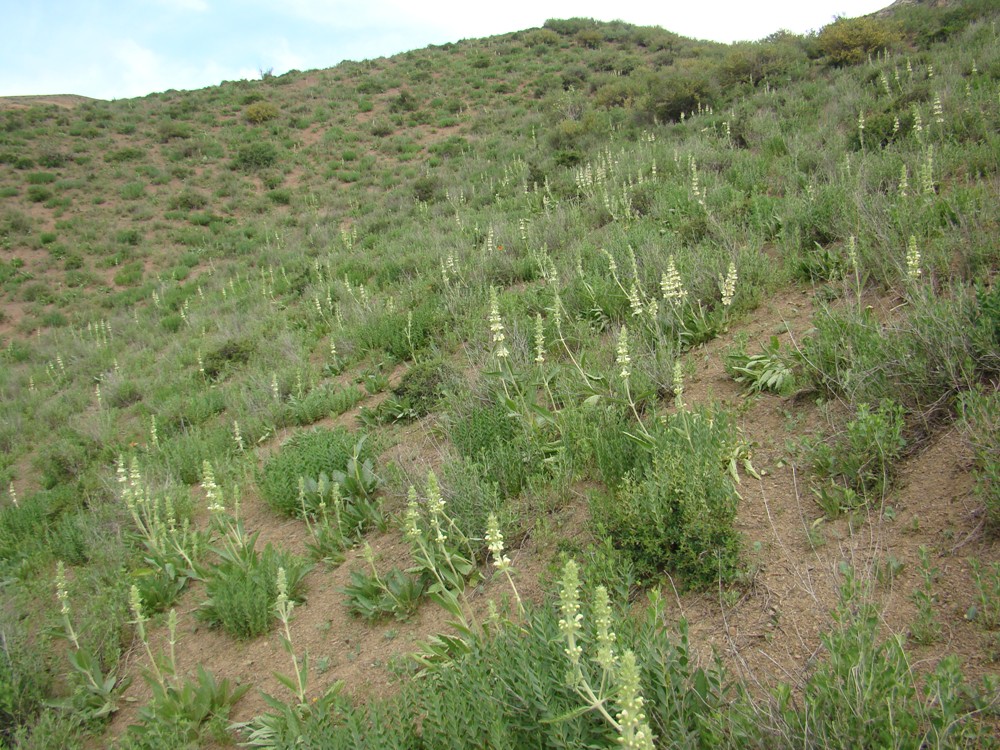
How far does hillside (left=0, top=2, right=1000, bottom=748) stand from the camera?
1.88 meters

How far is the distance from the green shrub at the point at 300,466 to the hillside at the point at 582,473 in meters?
0.03

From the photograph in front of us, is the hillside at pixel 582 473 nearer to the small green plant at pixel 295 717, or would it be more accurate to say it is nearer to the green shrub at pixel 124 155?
the small green plant at pixel 295 717

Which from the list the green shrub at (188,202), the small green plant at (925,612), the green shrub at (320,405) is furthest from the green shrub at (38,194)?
the small green plant at (925,612)

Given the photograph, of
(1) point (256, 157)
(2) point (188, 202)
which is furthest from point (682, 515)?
(1) point (256, 157)

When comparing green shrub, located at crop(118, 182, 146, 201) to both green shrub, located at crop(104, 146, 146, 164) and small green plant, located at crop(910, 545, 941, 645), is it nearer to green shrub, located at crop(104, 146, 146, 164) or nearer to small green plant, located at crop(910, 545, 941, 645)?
green shrub, located at crop(104, 146, 146, 164)

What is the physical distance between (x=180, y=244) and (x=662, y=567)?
56.3ft

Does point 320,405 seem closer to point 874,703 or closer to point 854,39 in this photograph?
point 874,703

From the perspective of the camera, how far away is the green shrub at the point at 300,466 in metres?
4.38

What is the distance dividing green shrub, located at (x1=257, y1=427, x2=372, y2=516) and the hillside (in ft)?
0.10

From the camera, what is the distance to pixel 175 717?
257 centimetres

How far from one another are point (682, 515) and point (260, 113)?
26.3 meters

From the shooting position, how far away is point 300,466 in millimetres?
4469

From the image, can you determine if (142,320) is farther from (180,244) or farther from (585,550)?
(585,550)

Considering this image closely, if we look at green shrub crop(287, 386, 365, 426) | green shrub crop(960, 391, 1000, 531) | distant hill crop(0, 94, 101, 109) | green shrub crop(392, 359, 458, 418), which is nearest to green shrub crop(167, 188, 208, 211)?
distant hill crop(0, 94, 101, 109)
